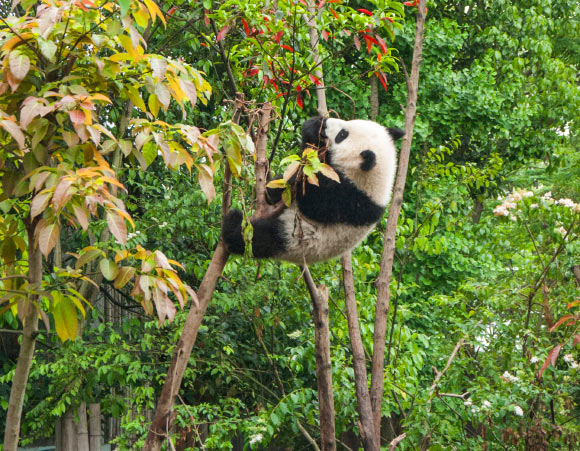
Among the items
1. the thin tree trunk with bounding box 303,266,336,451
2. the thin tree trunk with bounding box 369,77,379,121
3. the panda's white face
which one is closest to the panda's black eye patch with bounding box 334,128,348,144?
the panda's white face

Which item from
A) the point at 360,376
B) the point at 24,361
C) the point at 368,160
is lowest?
the point at 360,376

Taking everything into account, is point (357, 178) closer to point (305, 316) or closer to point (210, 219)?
point (305, 316)

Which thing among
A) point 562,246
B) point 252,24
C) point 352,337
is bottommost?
point 352,337

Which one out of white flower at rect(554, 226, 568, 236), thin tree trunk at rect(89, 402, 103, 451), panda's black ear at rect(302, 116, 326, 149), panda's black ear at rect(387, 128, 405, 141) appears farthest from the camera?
thin tree trunk at rect(89, 402, 103, 451)

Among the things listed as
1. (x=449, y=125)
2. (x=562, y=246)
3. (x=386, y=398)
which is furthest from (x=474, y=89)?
(x=386, y=398)

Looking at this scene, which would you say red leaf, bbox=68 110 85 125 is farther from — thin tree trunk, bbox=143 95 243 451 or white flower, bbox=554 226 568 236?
white flower, bbox=554 226 568 236

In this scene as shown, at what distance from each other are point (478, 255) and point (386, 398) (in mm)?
3269

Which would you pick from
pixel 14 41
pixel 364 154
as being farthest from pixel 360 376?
pixel 14 41

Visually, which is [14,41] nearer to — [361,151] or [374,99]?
[361,151]

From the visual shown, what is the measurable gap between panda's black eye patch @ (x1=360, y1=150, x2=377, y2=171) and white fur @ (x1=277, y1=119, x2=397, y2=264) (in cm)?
5

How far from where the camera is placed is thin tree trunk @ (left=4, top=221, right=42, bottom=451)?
183cm

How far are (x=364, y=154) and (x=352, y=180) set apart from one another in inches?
6.3

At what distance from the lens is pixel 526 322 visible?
406 cm

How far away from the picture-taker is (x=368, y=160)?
3.00 meters
